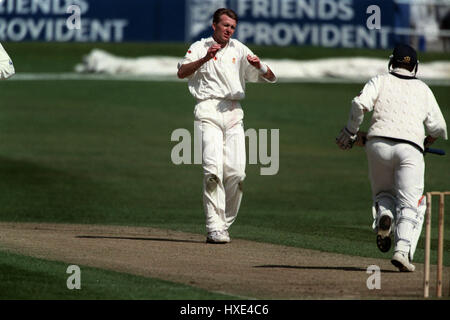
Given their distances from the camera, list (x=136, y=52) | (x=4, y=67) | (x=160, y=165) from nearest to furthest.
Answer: (x=4, y=67) < (x=160, y=165) < (x=136, y=52)

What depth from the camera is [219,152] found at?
1214 centimetres

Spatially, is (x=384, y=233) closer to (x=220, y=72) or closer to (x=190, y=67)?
(x=220, y=72)

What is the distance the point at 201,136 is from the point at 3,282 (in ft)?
11.6

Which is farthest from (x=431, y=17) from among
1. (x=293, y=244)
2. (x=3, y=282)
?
(x=3, y=282)

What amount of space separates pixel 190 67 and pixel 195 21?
28.8m

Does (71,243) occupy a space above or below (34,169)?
below

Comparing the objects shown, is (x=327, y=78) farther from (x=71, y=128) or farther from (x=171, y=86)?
(x=71, y=128)

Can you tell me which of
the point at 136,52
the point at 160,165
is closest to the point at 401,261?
Answer: the point at 160,165

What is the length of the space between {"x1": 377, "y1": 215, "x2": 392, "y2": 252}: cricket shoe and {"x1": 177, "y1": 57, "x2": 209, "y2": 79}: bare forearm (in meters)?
2.90

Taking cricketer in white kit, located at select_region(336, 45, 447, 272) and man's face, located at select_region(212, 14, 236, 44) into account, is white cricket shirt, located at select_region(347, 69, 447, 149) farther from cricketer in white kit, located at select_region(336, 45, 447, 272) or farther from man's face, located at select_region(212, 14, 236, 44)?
man's face, located at select_region(212, 14, 236, 44)

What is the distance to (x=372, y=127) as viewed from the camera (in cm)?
1030

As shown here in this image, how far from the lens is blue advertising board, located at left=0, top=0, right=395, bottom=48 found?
1575 inches

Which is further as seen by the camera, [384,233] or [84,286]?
[384,233]
